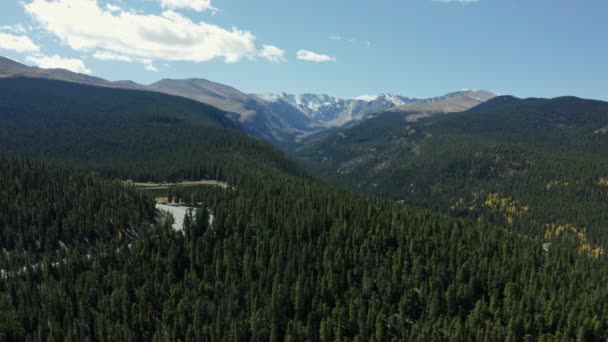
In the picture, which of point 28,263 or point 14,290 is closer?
point 14,290

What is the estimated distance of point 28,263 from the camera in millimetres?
150000

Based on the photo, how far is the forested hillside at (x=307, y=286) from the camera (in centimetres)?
11775

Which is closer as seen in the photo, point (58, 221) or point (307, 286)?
point (307, 286)

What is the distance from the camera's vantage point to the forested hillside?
11775 centimetres

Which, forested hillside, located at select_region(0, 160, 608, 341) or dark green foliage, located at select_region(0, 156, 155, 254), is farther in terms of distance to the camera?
dark green foliage, located at select_region(0, 156, 155, 254)

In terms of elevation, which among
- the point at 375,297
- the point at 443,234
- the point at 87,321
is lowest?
the point at 87,321

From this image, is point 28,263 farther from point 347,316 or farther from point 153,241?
point 347,316

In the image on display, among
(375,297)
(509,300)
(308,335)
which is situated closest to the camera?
(308,335)

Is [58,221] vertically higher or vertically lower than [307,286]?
higher

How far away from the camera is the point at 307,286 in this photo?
135m

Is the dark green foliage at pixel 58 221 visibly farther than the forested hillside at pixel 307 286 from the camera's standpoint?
Yes

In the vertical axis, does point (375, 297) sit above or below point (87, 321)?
above

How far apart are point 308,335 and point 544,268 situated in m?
90.2

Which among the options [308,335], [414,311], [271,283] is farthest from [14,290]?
[414,311]
